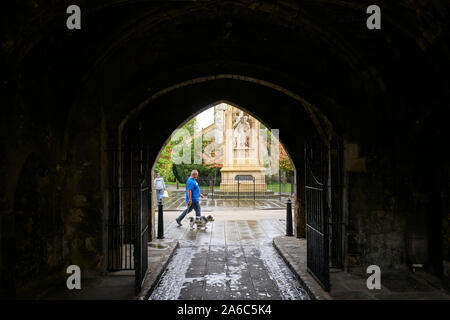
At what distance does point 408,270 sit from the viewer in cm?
543

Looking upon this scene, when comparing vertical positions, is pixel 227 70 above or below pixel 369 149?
above

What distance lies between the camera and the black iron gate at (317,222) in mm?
4664

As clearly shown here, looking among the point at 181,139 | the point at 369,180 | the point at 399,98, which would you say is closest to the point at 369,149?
the point at 369,180

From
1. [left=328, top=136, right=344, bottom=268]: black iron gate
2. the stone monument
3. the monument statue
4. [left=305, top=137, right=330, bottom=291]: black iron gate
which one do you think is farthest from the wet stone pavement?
the monument statue

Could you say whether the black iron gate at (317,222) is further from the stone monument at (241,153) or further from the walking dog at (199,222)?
the stone monument at (241,153)

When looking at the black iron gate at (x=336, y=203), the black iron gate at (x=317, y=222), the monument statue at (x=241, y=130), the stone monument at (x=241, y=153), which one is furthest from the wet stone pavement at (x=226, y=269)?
the monument statue at (x=241, y=130)

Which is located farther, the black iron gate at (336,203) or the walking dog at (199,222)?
the walking dog at (199,222)

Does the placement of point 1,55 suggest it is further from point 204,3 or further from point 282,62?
point 282,62

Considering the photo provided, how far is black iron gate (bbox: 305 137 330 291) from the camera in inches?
184

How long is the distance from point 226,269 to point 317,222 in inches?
70.3

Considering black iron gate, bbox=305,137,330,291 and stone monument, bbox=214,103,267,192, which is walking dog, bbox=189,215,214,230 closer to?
black iron gate, bbox=305,137,330,291

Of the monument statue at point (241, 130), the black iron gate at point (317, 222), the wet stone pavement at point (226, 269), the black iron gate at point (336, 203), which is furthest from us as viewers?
the monument statue at point (241, 130)

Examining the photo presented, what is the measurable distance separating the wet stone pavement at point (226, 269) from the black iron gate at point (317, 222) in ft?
1.20
